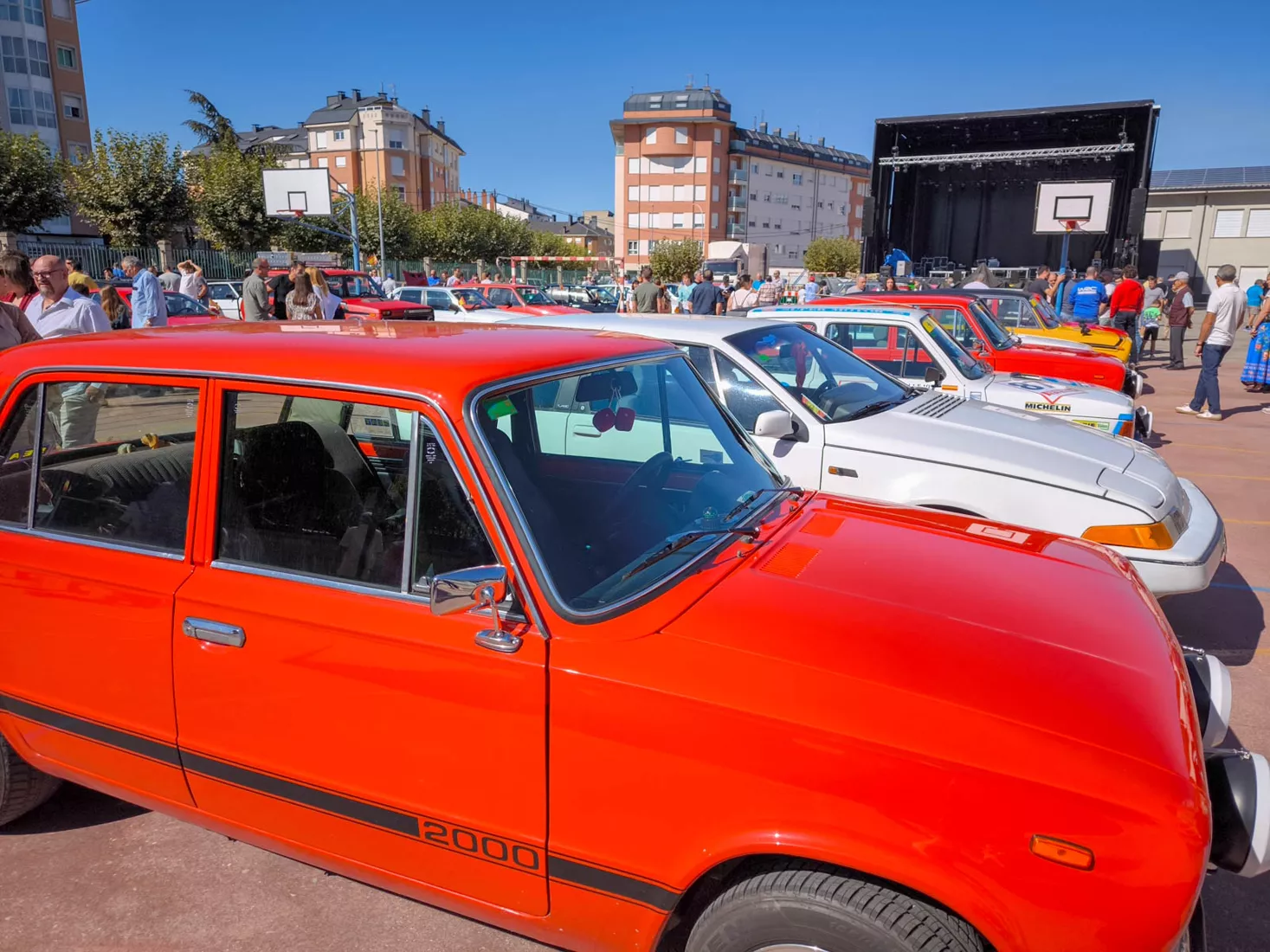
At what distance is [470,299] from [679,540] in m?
18.9

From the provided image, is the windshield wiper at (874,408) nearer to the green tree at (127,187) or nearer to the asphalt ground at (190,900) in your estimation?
the asphalt ground at (190,900)

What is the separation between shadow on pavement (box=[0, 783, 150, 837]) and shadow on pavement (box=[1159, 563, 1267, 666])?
5.14 meters

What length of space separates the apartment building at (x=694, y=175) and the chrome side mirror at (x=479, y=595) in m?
75.2

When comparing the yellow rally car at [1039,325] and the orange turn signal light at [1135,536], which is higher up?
the yellow rally car at [1039,325]

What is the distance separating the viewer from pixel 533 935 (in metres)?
2.01

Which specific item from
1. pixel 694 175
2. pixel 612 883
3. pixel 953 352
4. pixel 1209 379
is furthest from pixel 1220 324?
pixel 694 175

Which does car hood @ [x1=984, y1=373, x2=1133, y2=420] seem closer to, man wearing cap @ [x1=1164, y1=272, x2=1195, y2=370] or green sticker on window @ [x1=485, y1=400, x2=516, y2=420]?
green sticker on window @ [x1=485, y1=400, x2=516, y2=420]

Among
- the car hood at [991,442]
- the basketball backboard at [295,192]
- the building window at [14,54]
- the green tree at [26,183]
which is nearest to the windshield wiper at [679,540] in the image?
the car hood at [991,442]

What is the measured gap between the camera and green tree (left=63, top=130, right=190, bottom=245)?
31.3 m

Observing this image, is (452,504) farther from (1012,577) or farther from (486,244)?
(486,244)

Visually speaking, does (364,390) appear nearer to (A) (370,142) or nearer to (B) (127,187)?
(B) (127,187)

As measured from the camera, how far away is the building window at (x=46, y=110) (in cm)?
4534

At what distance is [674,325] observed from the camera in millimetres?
4953

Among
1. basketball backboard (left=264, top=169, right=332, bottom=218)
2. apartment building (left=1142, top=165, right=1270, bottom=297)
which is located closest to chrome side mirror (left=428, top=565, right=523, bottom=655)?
basketball backboard (left=264, top=169, right=332, bottom=218)
